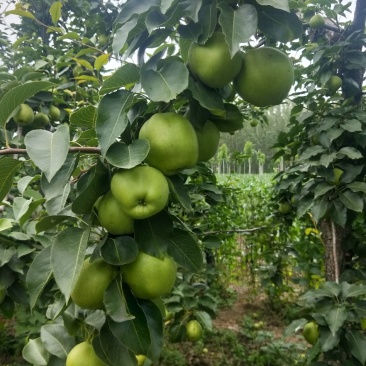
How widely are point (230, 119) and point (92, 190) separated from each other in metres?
0.37

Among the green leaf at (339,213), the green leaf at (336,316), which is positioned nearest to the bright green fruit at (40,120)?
the green leaf at (339,213)

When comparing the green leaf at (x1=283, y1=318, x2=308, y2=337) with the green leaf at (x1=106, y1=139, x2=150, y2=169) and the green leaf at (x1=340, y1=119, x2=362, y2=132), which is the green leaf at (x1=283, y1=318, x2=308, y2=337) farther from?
the green leaf at (x1=106, y1=139, x2=150, y2=169)

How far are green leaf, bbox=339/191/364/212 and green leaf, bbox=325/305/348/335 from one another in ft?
1.62

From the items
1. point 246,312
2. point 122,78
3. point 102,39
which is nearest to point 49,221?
point 122,78

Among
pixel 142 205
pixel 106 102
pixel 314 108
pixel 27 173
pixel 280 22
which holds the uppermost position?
pixel 280 22

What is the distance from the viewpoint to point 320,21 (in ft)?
7.27

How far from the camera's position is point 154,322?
0.82 m

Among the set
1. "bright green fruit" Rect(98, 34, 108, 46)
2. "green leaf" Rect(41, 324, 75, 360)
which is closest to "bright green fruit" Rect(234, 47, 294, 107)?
"green leaf" Rect(41, 324, 75, 360)

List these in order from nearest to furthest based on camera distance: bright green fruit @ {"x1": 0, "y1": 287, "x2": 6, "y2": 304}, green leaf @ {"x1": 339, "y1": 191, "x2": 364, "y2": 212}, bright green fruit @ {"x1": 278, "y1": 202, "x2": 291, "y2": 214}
Answer: bright green fruit @ {"x1": 0, "y1": 287, "x2": 6, "y2": 304}, green leaf @ {"x1": 339, "y1": 191, "x2": 364, "y2": 212}, bright green fruit @ {"x1": 278, "y1": 202, "x2": 291, "y2": 214}

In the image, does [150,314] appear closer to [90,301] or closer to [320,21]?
[90,301]

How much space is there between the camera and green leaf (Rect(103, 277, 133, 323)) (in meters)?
0.69

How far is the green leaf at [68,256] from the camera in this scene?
0.67m

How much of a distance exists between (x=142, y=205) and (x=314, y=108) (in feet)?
6.13

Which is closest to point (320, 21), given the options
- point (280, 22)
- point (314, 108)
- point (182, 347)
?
point (314, 108)
